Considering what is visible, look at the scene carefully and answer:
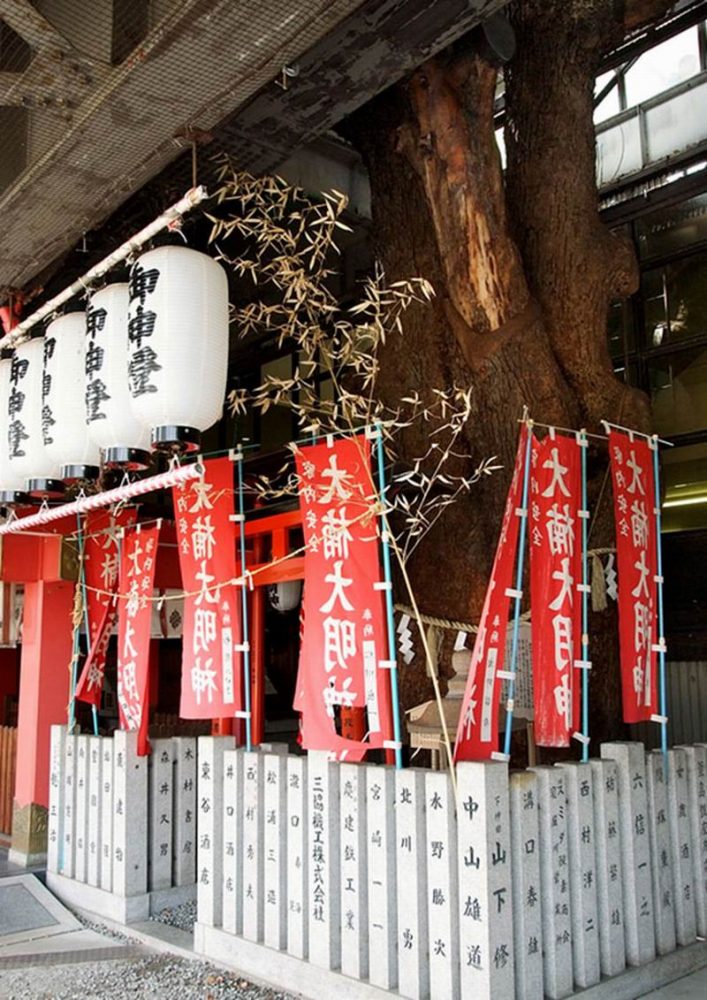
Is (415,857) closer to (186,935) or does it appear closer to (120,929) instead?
(186,935)

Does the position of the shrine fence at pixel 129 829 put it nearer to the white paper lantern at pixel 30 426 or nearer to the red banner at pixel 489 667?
the white paper lantern at pixel 30 426

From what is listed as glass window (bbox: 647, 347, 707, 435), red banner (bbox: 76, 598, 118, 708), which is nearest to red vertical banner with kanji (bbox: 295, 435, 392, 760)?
red banner (bbox: 76, 598, 118, 708)

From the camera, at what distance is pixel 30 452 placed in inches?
233

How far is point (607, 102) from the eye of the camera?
8906 mm

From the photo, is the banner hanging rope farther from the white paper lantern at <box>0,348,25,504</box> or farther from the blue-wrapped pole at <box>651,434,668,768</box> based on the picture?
the white paper lantern at <box>0,348,25,504</box>

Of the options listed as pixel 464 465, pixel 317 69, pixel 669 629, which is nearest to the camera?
pixel 317 69

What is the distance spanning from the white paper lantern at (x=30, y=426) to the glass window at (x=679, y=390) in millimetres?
5356

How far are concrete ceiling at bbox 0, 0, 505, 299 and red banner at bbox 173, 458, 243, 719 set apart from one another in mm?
1972

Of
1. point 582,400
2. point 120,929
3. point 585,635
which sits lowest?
point 120,929

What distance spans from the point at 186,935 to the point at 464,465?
381 cm

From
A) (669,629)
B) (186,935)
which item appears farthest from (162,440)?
(669,629)

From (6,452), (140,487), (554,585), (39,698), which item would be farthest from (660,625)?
(39,698)

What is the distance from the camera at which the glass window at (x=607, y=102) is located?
28.9ft

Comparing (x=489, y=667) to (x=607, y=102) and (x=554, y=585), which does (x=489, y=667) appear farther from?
(x=607, y=102)
